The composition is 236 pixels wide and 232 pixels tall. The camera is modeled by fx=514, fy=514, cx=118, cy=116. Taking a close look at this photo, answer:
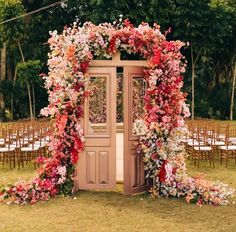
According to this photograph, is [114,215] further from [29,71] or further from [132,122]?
[29,71]

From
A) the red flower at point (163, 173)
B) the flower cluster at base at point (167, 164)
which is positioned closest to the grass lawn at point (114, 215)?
the flower cluster at base at point (167, 164)

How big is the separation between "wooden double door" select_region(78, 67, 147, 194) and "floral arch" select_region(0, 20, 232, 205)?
9.4 inches

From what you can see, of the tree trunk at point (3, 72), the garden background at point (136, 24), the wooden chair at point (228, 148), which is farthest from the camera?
the tree trunk at point (3, 72)

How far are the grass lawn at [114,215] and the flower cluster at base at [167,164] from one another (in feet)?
1.00

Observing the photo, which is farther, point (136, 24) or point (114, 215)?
point (136, 24)

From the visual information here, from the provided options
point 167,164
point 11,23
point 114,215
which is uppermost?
point 11,23

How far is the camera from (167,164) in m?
10.4

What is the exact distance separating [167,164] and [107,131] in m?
1.44

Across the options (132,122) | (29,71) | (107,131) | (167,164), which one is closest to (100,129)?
(107,131)

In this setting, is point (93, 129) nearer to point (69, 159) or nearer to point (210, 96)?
point (69, 159)

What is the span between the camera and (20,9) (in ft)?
96.2

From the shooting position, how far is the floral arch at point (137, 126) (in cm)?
1035

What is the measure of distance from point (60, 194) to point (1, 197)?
1.18m

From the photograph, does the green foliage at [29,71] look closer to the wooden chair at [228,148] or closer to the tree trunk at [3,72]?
the tree trunk at [3,72]
